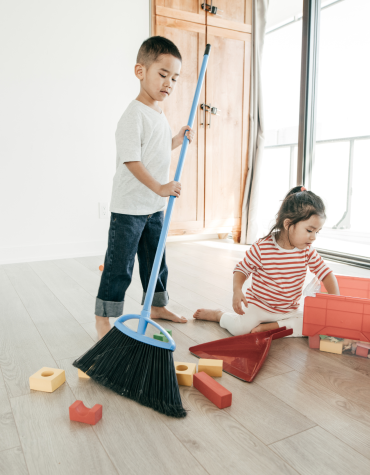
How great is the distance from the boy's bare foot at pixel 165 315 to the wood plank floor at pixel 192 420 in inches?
1.3

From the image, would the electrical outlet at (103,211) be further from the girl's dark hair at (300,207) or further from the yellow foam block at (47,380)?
the yellow foam block at (47,380)

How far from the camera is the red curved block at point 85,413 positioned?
0.76 m

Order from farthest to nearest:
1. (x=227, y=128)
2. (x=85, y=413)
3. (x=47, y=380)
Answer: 1. (x=227, y=128)
2. (x=47, y=380)
3. (x=85, y=413)

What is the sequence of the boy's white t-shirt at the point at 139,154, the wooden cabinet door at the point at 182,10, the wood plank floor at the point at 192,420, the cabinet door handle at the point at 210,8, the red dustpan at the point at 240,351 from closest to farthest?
the wood plank floor at the point at 192,420, the red dustpan at the point at 240,351, the boy's white t-shirt at the point at 139,154, the wooden cabinet door at the point at 182,10, the cabinet door handle at the point at 210,8

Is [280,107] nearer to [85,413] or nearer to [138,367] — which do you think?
[138,367]

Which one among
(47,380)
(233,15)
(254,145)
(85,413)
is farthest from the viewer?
(254,145)

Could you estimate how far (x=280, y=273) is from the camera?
123 cm

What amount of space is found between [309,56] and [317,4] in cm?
32

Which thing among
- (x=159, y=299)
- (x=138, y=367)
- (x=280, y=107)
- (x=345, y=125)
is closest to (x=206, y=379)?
(x=138, y=367)

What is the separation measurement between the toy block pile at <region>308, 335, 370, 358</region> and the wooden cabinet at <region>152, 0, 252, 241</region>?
1688 mm

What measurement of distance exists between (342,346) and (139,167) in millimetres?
768

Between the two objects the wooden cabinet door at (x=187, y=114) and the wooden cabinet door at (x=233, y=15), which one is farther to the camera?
the wooden cabinet door at (x=233, y=15)

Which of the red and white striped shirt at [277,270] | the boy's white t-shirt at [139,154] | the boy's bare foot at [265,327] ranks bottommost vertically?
the boy's bare foot at [265,327]

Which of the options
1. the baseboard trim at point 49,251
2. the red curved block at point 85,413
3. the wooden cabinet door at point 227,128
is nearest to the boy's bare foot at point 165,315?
the red curved block at point 85,413
